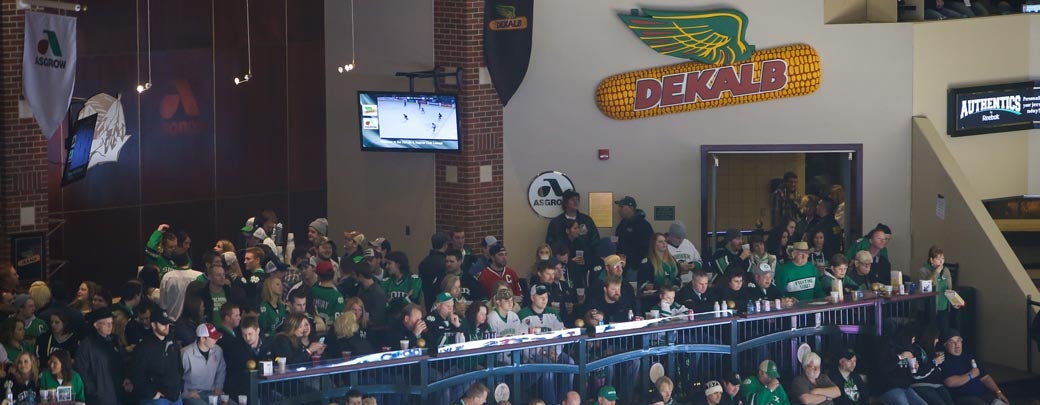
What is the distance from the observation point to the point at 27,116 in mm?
16719

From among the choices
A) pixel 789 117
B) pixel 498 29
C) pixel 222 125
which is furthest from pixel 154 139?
pixel 789 117

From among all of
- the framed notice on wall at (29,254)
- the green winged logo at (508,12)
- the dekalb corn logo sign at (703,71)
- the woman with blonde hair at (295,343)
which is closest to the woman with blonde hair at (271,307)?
the woman with blonde hair at (295,343)

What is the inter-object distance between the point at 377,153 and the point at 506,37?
2.51 metres

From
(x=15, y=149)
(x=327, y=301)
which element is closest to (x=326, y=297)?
(x=327, y=301)

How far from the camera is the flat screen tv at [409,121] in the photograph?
59.6 feet

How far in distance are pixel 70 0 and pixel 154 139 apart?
2.81 m

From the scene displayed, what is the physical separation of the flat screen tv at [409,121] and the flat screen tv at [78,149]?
9.99ft

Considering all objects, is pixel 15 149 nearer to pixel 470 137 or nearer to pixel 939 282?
pixel 470 137

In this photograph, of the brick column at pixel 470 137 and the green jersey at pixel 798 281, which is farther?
the brick column at pixel 470 137

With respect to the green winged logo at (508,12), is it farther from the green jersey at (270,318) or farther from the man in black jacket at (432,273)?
the green jersey at (270,318)

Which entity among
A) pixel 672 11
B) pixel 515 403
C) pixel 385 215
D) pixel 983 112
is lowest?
pixel 515 403

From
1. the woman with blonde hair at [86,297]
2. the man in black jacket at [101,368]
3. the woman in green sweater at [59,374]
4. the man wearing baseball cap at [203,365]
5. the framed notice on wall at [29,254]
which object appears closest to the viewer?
the woman in green sweater at [59,374]

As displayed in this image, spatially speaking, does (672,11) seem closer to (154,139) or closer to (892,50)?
(892,50)

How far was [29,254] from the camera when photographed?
1678 centimetres
